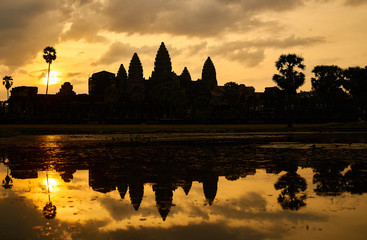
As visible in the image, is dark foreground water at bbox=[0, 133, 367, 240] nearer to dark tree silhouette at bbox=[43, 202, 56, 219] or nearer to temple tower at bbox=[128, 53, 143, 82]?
dark tree silhouette at bbox=[43, 202, 56, 219]

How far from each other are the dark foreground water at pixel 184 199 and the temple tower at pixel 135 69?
133m

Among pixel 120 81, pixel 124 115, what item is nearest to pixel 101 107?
pixel 124 115

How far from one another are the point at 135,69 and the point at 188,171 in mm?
137677

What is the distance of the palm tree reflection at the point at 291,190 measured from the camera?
9.26m

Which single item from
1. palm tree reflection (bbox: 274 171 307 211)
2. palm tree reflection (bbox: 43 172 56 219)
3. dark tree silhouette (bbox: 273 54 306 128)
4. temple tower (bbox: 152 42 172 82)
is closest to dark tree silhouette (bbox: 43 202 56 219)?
palm tree reflection (bbox: 43 172 56 219)

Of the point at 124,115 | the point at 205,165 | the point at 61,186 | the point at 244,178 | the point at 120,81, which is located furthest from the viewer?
the point at 120,81

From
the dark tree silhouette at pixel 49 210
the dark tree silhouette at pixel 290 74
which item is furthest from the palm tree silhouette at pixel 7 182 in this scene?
the dark tree silhouette at pixel 290 74

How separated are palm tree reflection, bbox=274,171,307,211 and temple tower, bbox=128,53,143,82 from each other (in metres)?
137

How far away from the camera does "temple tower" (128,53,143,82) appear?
148975 mm

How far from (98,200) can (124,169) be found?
5206mm

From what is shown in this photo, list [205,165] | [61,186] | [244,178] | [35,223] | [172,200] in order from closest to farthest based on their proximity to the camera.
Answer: [35,223] → [172,200] → [61,186] → [244,178] → [205,165]

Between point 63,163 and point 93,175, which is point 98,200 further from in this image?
point 63,163

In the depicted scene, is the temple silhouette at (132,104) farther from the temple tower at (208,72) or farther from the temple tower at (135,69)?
the temple tower at (208,72)

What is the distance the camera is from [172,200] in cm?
981
